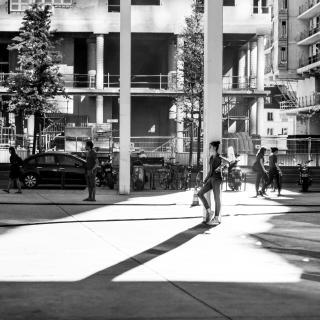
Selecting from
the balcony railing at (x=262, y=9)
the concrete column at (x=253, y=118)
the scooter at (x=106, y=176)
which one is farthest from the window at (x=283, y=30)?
the scooter at (x=106, y=176)

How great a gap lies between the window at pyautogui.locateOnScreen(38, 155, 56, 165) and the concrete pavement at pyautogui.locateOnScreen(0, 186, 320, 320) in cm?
1011

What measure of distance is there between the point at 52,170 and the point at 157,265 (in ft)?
65.2

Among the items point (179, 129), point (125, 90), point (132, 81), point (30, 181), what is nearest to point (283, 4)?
point (132, 81)

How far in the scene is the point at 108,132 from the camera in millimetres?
52219

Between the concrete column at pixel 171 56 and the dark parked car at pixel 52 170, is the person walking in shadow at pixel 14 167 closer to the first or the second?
the dark parked car at pixel 52 170

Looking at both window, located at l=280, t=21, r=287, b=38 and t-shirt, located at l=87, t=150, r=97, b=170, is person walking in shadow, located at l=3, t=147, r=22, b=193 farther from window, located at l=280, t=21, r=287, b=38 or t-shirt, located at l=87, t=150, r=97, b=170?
window, located at l=280, t=21, r=287, b=38

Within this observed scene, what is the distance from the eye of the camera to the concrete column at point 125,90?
25.1 metres

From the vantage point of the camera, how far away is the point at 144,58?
57.8m

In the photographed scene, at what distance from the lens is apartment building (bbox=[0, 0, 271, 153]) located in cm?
5419

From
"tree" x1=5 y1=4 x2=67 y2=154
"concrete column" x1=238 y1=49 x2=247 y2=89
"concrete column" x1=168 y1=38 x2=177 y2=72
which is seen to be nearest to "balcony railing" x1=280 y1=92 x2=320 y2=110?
"concrete column" x1=238 y1=49 x2=247 y2=89

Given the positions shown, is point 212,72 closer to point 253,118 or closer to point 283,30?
point 253,118

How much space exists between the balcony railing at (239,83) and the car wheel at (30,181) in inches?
1093

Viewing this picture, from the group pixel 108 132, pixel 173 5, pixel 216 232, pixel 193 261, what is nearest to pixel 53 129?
pixel 108 132

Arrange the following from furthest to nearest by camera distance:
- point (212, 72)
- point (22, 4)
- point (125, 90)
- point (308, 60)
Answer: point (308, 60)
point (22, 4)
point (125, 90)
point (212, 72)
